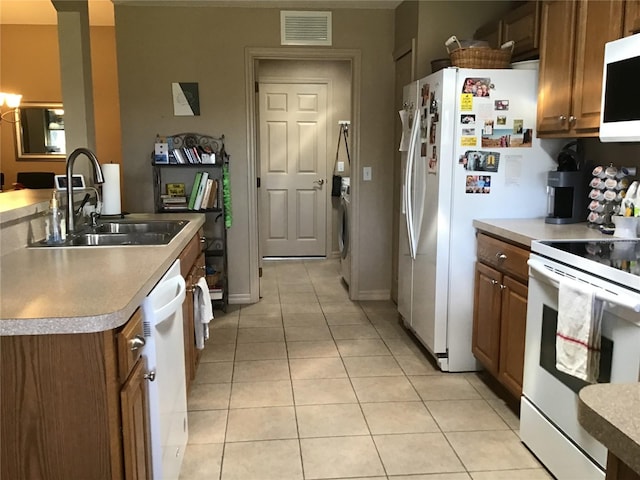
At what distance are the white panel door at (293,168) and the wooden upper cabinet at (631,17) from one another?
14.4 feet

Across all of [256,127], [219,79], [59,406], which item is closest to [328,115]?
[256,127]

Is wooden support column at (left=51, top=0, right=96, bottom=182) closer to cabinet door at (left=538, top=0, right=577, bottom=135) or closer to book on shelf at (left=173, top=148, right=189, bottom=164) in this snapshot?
book on shelf at (left=173, top=148, right=189, bottom=164)

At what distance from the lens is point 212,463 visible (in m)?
2.36

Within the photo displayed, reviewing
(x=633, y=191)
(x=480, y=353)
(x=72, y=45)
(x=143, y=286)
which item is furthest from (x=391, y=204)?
(x=143, y=286)

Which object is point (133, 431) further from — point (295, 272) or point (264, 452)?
point (295, 272)

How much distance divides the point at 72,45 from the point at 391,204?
105 inches

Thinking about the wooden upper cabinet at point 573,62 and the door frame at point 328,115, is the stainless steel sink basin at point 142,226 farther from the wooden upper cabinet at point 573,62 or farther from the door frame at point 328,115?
the door frame at point 328,115

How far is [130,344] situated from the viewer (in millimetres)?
1494

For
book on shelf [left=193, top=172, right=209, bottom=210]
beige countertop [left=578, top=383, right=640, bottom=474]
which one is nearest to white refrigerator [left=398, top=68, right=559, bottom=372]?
book on shelf [left=193, top=172, right=209, bottom=210]

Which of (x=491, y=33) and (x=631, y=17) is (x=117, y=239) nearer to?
(x=631, y=17)

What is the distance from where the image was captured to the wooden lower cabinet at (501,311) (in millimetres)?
2639

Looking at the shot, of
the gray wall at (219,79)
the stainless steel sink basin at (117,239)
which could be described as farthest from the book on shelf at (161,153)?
the stainless steel sink basin at (117,239)

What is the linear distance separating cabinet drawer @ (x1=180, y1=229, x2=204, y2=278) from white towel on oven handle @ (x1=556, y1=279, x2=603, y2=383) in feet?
5.29

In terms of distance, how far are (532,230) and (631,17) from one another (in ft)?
3.23
